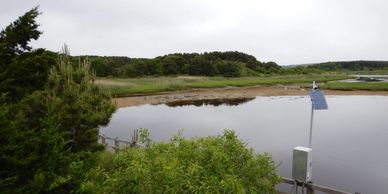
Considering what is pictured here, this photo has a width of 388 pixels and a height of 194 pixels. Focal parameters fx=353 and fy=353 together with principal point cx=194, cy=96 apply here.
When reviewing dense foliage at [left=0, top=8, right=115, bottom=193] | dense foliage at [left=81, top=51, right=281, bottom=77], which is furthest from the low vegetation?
dense foliage at [left=81, top=51, right=281, bottom=77]

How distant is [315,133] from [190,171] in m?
18.9

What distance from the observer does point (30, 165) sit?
5457mm

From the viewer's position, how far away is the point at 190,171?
191 inches

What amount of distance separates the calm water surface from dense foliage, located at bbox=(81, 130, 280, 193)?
4.40m

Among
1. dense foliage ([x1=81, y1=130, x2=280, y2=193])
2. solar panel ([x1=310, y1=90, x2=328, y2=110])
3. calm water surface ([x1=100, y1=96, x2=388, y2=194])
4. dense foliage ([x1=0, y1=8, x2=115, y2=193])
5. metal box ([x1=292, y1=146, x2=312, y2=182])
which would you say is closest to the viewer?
dense foliage ([x1=81, y1=130, x2=280, y2=193])

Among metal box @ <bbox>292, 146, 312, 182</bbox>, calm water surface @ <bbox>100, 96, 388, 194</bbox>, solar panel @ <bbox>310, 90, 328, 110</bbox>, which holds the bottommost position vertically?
calm water surface @ <bbox>100, 96, 388, 194</bbox>

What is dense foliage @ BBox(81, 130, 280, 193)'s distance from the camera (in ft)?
15.6

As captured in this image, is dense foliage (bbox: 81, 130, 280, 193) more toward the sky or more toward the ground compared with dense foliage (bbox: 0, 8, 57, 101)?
more toward the ground

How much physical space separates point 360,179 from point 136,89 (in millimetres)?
44690

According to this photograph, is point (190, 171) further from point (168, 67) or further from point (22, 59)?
point (168, 67)

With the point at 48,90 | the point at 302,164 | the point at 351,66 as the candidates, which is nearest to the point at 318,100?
the point at 302,164

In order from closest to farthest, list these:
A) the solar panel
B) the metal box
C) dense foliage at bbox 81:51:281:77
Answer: the metal box → the solar panel → dense foliage at bbox 81:51:281:77

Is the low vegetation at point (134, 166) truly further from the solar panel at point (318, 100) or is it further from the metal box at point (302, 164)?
the solar panel at point (318, 100)

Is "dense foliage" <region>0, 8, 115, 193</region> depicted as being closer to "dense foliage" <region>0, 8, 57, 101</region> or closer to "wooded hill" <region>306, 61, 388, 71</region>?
"dense foliage" <region>0, 8, 57, 101</region>
